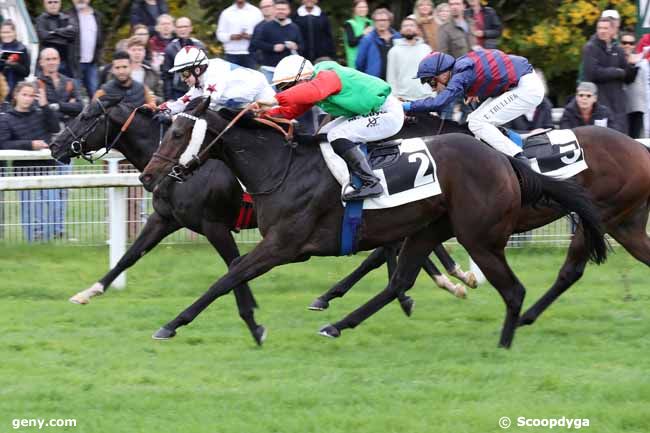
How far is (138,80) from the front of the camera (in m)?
10.7

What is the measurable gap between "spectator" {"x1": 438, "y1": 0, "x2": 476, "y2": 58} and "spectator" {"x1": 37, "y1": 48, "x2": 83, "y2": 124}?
3209 mm

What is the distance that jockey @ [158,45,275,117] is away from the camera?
820 cm

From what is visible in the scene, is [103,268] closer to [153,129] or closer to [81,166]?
[81,166]

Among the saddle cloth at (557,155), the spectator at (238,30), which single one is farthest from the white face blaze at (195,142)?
the spectator at (238,30)

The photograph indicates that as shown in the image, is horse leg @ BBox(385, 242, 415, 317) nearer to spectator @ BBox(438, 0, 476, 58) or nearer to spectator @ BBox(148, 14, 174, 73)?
spectator @ BBox(438, 0, 476, 58)

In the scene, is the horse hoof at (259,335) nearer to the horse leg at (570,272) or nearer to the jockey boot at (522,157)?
the horse leg at (570,272)

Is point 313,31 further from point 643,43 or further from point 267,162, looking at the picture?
point 267,162

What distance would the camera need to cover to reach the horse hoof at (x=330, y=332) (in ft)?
24.6

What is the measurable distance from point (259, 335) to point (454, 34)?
15.5 ft

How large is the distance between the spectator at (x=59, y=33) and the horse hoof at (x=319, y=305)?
3.93m

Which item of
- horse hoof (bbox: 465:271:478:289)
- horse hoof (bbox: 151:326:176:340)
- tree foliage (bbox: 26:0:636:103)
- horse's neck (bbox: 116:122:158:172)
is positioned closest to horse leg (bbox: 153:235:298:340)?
horse hoof (bbox: 151:326:176:340)

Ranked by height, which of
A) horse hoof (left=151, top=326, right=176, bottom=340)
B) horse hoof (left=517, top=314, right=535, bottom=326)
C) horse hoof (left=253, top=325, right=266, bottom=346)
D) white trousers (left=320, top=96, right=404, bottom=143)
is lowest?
horse hoof (left=517, top=314, right=535, bottom=326)

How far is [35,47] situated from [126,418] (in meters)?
7.31

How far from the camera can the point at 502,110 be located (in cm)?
811
